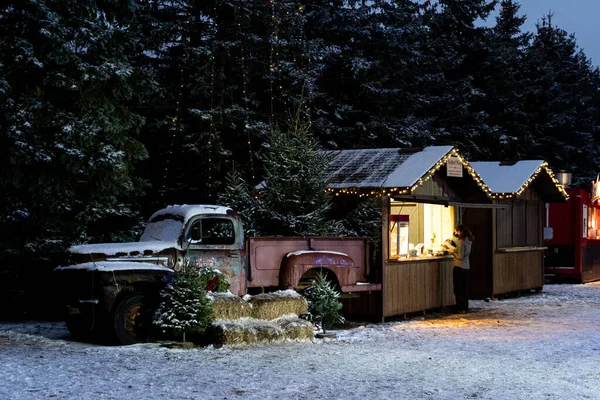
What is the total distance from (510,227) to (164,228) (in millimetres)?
12915

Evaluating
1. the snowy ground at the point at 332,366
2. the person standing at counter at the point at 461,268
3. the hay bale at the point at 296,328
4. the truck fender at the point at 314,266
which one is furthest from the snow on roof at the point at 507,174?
the hay bale at the point at 296,328

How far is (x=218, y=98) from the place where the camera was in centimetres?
2934

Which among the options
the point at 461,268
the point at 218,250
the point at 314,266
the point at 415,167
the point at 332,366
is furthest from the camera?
the point at 461,268

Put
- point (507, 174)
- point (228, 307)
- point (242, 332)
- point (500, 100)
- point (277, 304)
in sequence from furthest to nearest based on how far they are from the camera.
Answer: point (500, 100), point (507, 174), point (277, 304), point (228, 307), point (242, 332)

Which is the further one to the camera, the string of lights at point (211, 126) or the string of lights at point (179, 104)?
the string of lights at point (179, 104)

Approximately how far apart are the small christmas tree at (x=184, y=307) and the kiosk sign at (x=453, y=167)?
8.38 metres

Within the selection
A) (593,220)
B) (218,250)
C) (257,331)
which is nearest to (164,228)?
(218,250)

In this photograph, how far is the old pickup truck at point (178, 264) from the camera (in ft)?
45.2

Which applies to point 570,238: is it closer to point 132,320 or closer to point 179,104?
point 179,104

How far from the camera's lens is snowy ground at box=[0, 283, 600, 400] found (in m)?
10.1

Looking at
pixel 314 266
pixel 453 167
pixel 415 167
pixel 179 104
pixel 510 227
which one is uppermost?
pixel 179 104

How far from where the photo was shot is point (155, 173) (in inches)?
1153

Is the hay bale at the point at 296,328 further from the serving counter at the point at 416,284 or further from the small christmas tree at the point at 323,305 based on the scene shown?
the serving counter at the point at 416,284

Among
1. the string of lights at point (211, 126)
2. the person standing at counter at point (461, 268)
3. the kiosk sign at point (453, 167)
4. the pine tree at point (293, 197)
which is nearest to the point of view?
the pine tree at point (293, 197)
